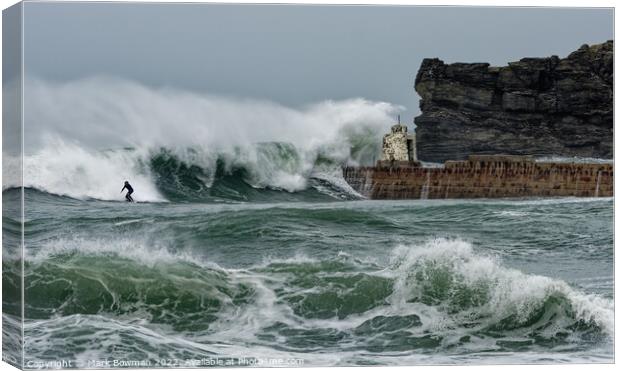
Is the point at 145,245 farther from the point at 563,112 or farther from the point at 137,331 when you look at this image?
the point at 563,112

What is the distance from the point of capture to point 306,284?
55.1 feet

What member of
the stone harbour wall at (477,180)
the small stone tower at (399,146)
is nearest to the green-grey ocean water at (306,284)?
the stone harbour wall at (477,180)

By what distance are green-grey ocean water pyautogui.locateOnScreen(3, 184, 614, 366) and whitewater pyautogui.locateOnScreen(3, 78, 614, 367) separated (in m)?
0.02

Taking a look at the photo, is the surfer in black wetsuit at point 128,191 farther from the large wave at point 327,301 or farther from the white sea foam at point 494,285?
the white sea foam at point 494,285

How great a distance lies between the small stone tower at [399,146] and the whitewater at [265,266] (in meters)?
0.59

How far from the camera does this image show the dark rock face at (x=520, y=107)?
59.2 feet

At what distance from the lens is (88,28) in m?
16.3

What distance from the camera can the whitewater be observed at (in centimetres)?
1611

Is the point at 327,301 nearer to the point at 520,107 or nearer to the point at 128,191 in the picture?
the point at 128,191

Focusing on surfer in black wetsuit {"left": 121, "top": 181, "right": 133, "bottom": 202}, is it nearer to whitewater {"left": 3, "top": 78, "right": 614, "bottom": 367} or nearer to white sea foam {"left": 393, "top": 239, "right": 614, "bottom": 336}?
whitewater {"left": 3, "top": 78, "right": 614, "bottom": 367}

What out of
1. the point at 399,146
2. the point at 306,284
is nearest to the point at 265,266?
the point at 306,284

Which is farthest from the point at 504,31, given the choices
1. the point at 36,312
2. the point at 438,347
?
the point at 36,312

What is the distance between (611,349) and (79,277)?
601cm

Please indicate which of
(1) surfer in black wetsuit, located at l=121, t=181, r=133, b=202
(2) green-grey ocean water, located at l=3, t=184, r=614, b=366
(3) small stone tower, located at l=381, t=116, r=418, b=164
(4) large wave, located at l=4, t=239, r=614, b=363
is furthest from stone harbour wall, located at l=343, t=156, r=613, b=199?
(1) surfer in black wetsuit, located at l=121, t=181, r=133, b=202
